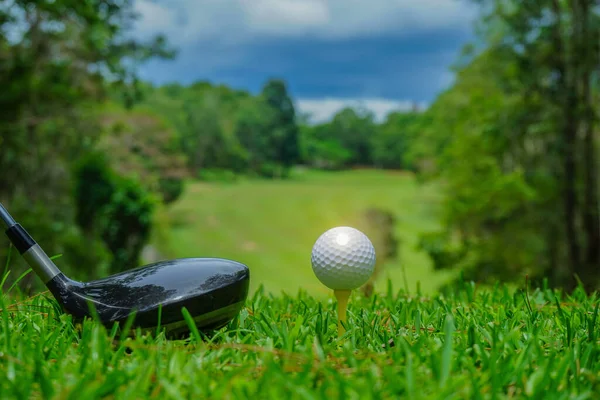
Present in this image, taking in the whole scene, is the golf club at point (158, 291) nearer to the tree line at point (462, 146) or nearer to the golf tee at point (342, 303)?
the golf tee at point (342, 303)

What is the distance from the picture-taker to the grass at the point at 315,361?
1086mm

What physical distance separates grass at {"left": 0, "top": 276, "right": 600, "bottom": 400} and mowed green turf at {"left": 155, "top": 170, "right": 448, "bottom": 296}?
20964 mm

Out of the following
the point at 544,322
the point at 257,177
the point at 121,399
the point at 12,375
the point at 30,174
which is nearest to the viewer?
the point at 121,399

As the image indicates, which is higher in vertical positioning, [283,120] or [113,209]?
[283,120]

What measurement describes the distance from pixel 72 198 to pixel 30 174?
6.57ft

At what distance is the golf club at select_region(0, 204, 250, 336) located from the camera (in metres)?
1.52

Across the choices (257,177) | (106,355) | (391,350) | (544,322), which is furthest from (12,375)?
(257,177)

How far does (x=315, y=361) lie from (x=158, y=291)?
0.51 meters

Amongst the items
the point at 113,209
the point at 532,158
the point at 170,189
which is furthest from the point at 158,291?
the point at 170,189

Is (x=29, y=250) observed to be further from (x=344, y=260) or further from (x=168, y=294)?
(x=344, y=260)

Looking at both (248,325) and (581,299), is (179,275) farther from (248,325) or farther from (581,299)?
(581,299)

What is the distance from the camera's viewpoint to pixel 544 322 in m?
1.76

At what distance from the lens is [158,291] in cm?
154

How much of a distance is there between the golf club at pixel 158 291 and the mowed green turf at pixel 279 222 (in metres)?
20.8
